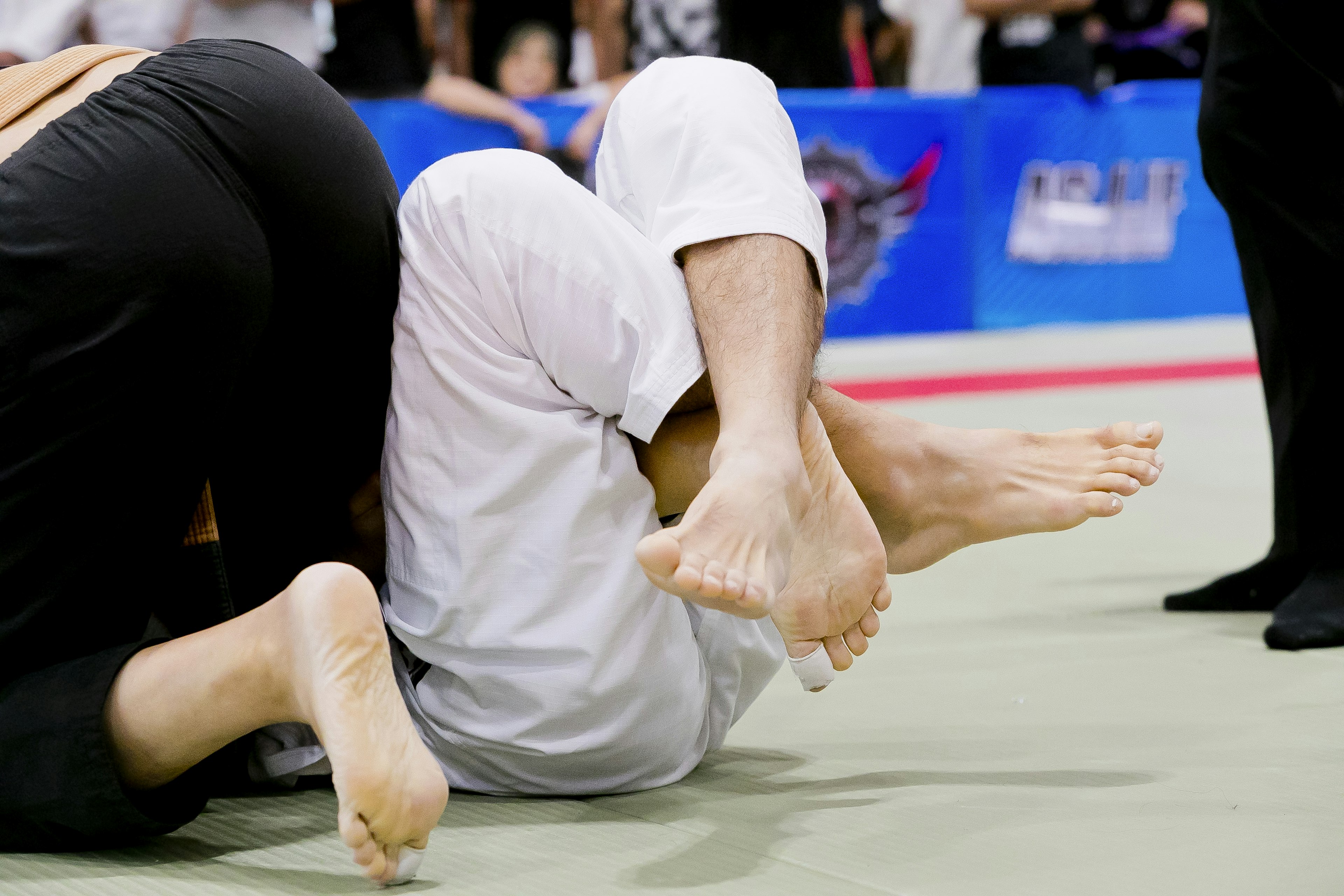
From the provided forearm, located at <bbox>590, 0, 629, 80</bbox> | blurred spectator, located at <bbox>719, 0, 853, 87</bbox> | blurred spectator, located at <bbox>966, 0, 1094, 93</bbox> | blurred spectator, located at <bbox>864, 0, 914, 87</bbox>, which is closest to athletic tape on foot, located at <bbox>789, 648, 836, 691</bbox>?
forearm, located at <bbox>590, 0, 629, 80</bbox>

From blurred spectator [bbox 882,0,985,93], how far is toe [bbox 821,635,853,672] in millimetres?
5105

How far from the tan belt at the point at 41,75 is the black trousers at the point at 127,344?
101mm

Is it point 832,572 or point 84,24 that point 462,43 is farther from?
point 832,572

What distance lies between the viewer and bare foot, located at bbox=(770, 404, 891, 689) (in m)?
1.15

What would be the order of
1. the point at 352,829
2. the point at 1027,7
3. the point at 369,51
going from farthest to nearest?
the point at 1027,7
the point at 369,51
the point at 352,829

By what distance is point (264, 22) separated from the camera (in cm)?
409

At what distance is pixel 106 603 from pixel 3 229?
0.29m

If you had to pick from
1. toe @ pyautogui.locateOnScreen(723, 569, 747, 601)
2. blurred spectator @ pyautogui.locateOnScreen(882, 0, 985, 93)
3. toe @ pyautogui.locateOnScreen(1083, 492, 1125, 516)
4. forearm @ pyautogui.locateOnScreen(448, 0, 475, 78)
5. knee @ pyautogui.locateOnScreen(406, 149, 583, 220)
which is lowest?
blurred spectator @ pyautogui.locateOnScreen(882, 0, 985, 93)

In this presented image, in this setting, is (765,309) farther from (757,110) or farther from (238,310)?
(238,310)

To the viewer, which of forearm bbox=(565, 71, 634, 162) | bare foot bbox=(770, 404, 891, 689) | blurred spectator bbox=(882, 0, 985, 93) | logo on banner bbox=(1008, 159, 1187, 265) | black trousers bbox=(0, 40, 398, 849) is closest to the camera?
black trousers bbox=(0, 40, 398, 849)

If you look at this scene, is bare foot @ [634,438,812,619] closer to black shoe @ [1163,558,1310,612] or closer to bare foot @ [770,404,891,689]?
bare foot @ [770,404,891,689]

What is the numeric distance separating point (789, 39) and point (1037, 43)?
3.20 ft

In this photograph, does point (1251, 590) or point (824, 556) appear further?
point (1251, 590)

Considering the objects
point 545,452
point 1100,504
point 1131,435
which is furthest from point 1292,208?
point 545,452
